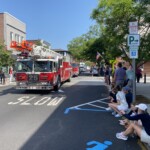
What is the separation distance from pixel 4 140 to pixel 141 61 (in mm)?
10004

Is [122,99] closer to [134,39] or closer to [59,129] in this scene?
[134,39]

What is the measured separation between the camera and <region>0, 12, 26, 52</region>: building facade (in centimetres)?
4125

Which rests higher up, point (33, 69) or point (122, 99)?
point (33, 69)

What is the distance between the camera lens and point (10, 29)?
43.7 meters

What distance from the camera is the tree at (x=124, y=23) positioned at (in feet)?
49.2

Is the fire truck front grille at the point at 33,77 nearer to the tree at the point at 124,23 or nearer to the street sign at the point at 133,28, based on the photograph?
the tree at the point at 124,23

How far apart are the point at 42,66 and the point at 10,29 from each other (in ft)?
84.8

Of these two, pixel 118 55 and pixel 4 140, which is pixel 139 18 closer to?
pixel 118 55

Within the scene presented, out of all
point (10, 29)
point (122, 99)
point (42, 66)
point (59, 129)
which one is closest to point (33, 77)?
point (42, 66)

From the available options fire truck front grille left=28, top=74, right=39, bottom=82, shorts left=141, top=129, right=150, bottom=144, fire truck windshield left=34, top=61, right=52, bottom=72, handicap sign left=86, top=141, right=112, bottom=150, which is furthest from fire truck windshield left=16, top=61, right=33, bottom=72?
shorts left=141, top=129, right=150, bottom=144

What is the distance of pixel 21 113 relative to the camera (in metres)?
11.5

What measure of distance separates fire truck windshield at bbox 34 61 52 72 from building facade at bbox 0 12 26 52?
1964 centimetres

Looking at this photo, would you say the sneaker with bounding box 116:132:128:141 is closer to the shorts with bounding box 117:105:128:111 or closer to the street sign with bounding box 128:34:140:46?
the shorts with bounding box 117:105:128:111

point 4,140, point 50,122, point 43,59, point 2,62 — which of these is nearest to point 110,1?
point 43,59
